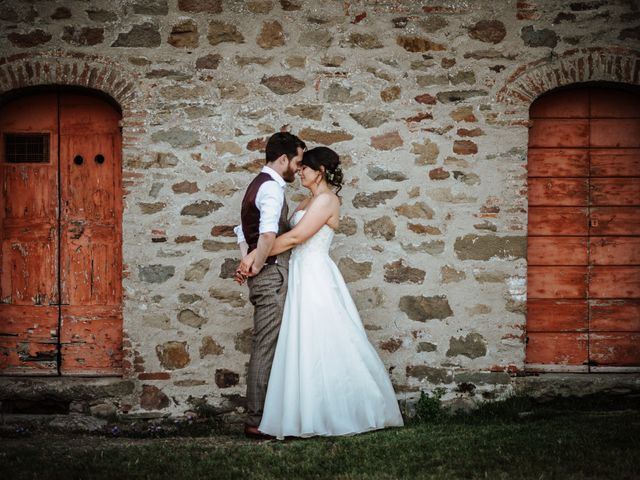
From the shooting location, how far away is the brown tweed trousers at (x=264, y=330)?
4719mm

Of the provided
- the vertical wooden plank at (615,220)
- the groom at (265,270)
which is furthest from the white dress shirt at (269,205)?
the vertical wooden plank at (615,220)

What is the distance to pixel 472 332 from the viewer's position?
214 inches

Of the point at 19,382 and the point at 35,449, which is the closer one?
the point at 35,449

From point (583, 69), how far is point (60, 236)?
423 cm

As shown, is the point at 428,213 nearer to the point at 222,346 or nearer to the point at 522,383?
the point at 522,383

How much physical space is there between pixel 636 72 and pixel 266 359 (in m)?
3.52

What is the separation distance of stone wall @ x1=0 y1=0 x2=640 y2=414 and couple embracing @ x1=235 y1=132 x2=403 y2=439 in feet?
1.90

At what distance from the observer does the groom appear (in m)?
4.65

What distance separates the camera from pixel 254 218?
4695 millimetres

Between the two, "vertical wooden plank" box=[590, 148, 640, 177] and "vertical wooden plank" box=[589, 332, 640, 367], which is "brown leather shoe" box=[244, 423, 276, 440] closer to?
"vertical wooden plank" box=[589, 332, 640, 367]

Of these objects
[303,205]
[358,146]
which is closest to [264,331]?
[303,205]

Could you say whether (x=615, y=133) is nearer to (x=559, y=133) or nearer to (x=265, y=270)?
(x=559, y=133)

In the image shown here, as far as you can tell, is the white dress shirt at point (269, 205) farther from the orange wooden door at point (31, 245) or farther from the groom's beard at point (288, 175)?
the orange wooden door at point (31, 245)

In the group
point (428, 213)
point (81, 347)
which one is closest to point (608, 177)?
point (428, 213)
